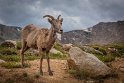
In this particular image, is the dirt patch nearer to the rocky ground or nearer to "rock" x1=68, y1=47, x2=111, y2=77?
the rocky ground

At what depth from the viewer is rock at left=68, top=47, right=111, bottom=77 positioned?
20.4 m

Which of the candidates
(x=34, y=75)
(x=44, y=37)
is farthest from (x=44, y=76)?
(x=44, y=37)

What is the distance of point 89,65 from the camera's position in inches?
811

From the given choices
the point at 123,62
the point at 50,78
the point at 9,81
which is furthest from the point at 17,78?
the point at 123,62

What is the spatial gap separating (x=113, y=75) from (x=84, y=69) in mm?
2029

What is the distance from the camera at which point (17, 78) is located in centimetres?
1792

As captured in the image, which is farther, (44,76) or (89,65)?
(89,65)

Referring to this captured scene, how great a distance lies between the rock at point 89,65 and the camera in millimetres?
20359

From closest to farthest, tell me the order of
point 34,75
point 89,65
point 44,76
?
point 34,75, point 44,76, point 89,65

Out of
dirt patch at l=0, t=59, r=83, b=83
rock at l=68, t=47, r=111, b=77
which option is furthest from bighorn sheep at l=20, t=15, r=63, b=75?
rock at l=68, t=47, r=111, b=77

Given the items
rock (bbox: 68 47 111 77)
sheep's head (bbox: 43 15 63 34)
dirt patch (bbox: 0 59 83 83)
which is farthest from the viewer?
rock (bbox: 68 47 111 77)

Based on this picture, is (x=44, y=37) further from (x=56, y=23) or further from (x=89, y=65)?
(x=89, y=65)

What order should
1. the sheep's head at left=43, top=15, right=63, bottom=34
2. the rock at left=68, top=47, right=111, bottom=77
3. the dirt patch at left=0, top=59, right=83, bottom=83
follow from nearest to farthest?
the dirt patch at left=0, top=59, right=83, bottom=83, the sheep's head at left=43, top=15, right=63, bottom=34, the rock at left=68, top=47, right=111, bottom=77

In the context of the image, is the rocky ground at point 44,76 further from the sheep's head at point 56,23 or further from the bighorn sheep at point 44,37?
the sheep's head at point 56,23
